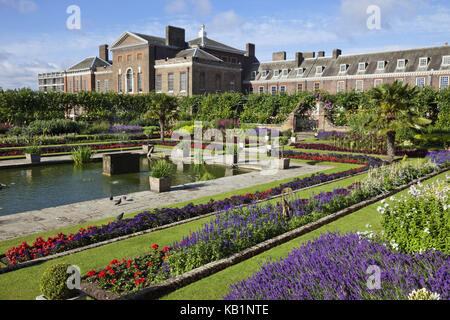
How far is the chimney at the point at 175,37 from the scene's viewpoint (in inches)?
2088

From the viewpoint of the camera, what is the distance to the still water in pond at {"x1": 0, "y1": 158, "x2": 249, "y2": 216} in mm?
11047

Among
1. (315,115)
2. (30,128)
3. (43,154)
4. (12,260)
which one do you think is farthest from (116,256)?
(315,115)

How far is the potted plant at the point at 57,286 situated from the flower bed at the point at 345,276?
1829 mm

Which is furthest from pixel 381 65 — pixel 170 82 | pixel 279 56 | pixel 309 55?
pixel 170 82

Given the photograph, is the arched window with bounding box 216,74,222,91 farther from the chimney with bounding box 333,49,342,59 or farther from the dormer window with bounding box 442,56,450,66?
the dormer window with bounding box 442,56,450,66

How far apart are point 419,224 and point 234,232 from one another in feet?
9.98

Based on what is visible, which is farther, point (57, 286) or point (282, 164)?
point (282, 164)

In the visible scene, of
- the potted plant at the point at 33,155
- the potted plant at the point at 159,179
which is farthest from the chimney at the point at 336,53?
the potted plant at the point at 159,179

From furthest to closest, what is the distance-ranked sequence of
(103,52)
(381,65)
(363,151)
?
(103,52) < (381,65) < (363,151)

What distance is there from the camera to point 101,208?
9.74m

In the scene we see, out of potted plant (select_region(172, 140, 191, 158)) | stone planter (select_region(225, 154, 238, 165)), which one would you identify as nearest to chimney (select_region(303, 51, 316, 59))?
potted plant (select_region(172, 140, 191, 158))

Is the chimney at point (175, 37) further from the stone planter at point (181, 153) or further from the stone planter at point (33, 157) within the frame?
the stone planter at point (33, 157)

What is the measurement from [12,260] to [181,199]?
5.41 meters

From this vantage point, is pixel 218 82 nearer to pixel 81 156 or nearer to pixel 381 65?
pixel 381 65
